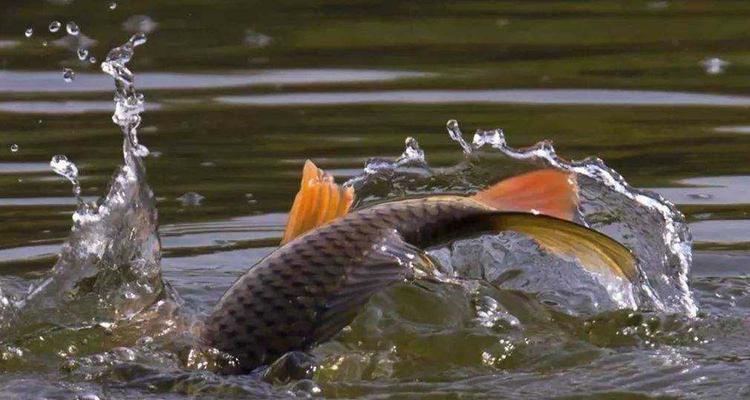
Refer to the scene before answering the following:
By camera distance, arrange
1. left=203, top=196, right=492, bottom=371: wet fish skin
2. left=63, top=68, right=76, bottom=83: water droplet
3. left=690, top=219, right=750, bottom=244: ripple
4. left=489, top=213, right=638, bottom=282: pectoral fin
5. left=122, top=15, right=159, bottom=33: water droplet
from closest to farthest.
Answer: left=203, top=196, right=492, bottom=371: wet fish skin → left=489, top=213, right=638, bottom=282: pectoral fin → left=690, top=219, right=750, bottom=244: ripple → left=63, top=68, right=76, bottom=83: water droplet → left=122, top=15, right=159, bottom=33: water droplet

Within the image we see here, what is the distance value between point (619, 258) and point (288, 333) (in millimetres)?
792

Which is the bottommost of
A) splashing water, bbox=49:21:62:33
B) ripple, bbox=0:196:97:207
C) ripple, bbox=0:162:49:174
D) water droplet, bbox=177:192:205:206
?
ripple, bbox=0:196:97:207

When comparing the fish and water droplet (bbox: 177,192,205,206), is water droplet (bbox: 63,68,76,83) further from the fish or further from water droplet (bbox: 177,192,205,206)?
the fish

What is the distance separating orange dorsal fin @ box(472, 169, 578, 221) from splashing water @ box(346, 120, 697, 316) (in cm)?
25

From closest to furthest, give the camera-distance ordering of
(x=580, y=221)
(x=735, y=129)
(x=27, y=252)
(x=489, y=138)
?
(x=580, y=221) < (x=27, y=252) < (x=489, y=138) < (x=735, y=129)

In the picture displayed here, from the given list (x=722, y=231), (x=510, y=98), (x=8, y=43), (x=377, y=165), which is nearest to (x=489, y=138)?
(x=377, y=165)

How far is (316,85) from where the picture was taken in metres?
8.07

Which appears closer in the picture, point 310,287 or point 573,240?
point 310,287

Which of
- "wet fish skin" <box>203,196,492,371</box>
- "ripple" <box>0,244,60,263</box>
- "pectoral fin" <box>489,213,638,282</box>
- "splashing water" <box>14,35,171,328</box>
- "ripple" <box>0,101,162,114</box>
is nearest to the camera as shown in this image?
"wet fish skin" <box>203,196,492,371</box>

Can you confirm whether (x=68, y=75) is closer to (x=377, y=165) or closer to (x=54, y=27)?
(x=54, y=27)

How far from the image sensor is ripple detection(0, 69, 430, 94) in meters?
8.13

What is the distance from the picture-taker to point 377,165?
5930mm

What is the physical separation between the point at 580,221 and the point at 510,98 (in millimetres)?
3277

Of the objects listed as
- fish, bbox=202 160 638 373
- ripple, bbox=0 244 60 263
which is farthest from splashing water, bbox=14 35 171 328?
fish, bbox=202 160 638 373
